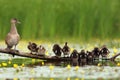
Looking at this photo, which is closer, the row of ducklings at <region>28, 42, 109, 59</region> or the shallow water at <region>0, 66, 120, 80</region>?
the shallow water at <region>0, 66, 120, 80</region>

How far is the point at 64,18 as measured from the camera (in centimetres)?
1894

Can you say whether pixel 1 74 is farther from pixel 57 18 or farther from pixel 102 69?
pixel 57 18

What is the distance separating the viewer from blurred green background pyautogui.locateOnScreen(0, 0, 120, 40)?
18.7m

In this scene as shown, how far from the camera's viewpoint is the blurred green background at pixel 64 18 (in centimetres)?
1873

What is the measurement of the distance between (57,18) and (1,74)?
708 cm

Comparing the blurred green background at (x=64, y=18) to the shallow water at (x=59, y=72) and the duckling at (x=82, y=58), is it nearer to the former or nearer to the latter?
the duckling at (x=82, y=58)

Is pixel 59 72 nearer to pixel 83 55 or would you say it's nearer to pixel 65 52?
pixel 83 55

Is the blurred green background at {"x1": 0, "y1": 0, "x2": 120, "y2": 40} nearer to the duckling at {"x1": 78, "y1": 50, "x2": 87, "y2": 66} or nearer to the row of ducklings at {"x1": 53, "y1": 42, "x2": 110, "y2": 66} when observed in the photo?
the row of ducklings at {"x1": 53, "y1": 42, "x2": 110, "y2": 66}

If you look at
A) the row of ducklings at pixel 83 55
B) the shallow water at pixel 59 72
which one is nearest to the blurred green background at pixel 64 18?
the row of ducklings at pixel 83 55

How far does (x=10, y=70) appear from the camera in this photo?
497 inches

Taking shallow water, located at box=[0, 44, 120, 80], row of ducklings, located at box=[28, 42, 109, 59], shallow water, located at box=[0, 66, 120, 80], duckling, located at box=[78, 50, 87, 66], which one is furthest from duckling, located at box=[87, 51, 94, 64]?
shallow water, located at box=[0, 66, 120, 80]

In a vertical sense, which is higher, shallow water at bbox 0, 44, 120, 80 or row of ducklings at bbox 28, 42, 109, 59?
row of ducklings at bbox 28, 42, 109, 59

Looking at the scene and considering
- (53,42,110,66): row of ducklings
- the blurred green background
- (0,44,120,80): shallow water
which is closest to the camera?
(0,44,120,80): shallow water

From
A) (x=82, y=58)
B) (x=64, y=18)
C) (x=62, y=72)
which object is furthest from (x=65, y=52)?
(x=64, y=18)
